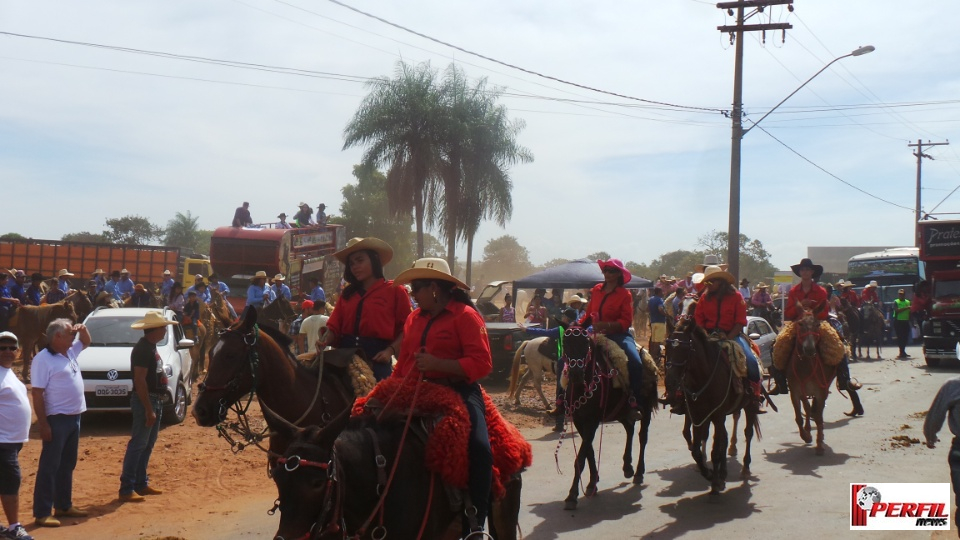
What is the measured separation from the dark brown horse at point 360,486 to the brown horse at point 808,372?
8.89 meters

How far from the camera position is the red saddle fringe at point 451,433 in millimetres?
4910

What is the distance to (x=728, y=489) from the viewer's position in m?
9.91

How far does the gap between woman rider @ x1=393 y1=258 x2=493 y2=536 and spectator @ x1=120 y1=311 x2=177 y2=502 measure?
5.13m

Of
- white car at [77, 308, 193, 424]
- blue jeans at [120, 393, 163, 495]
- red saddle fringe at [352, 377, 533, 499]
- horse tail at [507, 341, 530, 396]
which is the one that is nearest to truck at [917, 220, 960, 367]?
horse tail at [507, 341, 530, 396]

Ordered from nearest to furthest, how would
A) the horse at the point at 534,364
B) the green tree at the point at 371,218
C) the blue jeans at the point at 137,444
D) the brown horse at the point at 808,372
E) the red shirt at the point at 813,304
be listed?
1. the blue jeans at the point at 137,444
2. the brown horse at the point at 808,372
3. the red shirt at the point at 813,304
4. the horse at the point at 534,364
5. the green tree at the point at 371,218

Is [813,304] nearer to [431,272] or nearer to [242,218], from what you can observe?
[431,272]

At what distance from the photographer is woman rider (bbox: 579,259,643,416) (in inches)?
384

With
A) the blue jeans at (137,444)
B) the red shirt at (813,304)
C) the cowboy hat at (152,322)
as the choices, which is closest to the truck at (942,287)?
the red shirt at (813,304)

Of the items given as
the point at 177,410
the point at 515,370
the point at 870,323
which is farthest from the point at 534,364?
the point at 870,323

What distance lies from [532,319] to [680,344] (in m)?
14.9

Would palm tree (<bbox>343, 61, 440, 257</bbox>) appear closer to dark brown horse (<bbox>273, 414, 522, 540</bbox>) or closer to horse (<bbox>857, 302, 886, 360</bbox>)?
horse (<bbox>857, 302, 886, 360</bbox>)

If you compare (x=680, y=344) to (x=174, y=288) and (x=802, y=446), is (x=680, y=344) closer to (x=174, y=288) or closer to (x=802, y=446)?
(x=802, y=446)

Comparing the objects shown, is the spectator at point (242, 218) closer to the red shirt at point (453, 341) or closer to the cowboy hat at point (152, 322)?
the cowboy hat at point (152, 322)

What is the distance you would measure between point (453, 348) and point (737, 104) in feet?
68.2
